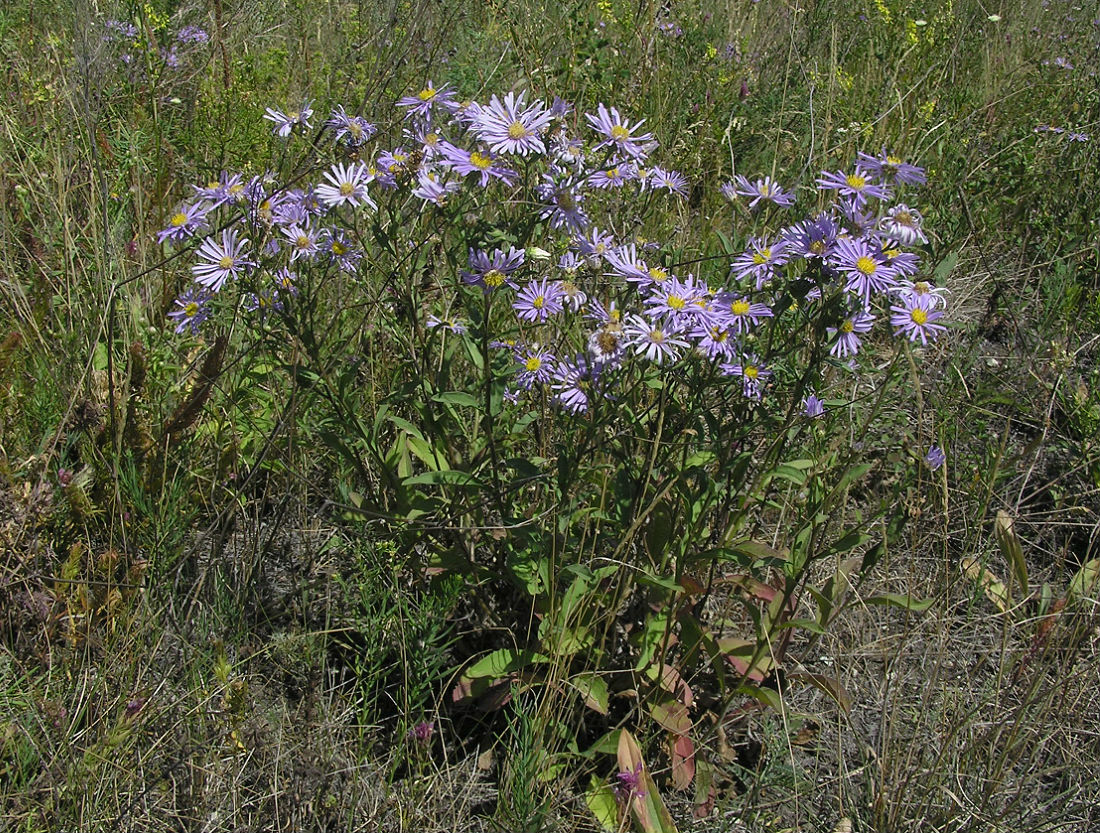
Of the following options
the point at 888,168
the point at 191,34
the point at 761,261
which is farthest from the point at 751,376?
the point at 191,34

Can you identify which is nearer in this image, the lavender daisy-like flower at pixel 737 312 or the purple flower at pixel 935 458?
the lavender daisy-like flower at pixel 737 312

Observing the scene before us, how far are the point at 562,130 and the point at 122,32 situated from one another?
1.88 meters

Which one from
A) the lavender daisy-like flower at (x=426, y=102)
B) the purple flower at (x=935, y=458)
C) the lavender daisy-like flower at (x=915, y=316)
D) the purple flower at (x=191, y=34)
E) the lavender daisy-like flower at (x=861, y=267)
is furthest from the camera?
the purple flower at (x=191, y=34)

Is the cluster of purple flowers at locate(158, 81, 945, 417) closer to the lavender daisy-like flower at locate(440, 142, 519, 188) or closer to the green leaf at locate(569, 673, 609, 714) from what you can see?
the lavender daisy-like flower at locate(440, 142, 519, 188)

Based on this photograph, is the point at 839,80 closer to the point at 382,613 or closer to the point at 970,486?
the point at 970,486

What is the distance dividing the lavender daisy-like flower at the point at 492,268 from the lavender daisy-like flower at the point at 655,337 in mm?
244

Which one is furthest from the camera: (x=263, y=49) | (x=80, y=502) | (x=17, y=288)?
(x=263, y=49)

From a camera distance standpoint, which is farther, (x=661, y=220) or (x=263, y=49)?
(x=263, y=49)

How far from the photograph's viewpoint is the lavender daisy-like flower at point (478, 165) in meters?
1.54

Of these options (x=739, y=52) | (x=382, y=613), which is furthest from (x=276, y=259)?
(x=739, y=52)

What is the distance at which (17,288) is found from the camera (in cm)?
220

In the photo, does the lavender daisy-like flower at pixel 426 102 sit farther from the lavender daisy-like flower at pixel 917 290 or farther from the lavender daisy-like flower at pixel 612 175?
the lavender daisy-like flower at pixel 917 290


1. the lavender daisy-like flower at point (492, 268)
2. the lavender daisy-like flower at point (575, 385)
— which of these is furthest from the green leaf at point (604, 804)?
the lavender daisy-like flower at point (492, 268)

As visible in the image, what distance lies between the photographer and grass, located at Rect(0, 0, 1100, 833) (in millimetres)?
1610
